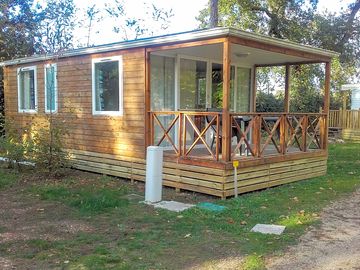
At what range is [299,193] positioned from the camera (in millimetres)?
6930

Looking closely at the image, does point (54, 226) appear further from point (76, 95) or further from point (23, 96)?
point (23, 96)

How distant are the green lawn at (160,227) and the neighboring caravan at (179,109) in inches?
25.5

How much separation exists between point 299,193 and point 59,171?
4653mm

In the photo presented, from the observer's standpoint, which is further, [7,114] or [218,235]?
[7,114]

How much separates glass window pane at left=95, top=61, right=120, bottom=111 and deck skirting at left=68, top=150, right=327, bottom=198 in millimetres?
1061

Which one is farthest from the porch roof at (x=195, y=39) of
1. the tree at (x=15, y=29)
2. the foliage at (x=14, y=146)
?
the tree at (x=15, y=29)

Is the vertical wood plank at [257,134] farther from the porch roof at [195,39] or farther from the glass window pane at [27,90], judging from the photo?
the glass window pane at [27,90]

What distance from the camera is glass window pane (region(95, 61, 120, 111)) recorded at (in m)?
8.22

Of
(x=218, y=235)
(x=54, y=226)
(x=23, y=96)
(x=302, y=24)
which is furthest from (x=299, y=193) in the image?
(x=302, y=24)

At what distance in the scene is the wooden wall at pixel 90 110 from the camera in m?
7.74

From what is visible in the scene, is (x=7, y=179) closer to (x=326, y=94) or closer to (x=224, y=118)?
(x=224, y=118)

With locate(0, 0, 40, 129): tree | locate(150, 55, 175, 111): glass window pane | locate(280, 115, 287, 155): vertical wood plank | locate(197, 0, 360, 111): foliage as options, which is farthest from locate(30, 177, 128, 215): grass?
locate(197, 0, 360, 111): foliage

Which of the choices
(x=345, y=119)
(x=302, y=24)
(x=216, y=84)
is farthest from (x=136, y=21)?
(x=216, y=84)

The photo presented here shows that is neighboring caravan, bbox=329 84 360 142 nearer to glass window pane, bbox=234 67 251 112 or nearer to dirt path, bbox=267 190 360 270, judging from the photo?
glass window pane, bbox=234 67 251 112
